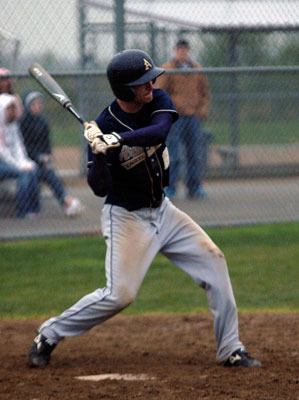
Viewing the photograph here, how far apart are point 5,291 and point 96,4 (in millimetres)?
3868

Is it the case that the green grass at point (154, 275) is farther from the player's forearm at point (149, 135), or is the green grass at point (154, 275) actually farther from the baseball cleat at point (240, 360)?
the player's forearm at point (149, 135)

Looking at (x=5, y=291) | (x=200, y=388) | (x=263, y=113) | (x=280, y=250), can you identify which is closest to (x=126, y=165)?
(x=200, y=388)

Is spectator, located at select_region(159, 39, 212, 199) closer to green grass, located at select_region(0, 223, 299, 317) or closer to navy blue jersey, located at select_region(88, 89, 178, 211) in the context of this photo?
green grass, located at select_region(0, 223, 299, 317)

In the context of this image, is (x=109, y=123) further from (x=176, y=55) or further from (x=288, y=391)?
(x=176, y=55)

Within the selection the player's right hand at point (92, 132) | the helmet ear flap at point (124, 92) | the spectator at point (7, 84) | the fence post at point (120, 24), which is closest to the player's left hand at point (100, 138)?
the player's right hand at point (92, 132)

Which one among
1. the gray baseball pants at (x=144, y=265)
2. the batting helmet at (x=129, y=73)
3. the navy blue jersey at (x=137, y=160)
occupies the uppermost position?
the batting helmet at (x=129, y=73)

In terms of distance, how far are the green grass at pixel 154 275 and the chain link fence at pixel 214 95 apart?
0.24 metres

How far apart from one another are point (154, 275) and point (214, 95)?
2.54 m

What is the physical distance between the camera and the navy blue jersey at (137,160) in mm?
6273

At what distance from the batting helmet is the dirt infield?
162 centimetres

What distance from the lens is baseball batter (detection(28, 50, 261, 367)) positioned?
6270 millimetres

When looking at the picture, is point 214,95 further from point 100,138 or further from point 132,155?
point 100,138

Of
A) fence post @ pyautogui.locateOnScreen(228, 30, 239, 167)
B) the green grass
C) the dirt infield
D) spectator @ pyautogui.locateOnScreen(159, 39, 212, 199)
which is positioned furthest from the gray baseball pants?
fence post @ pyautogui.locateOnScreen(228, 30, 239, 167)

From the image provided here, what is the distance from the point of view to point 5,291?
937 cm
